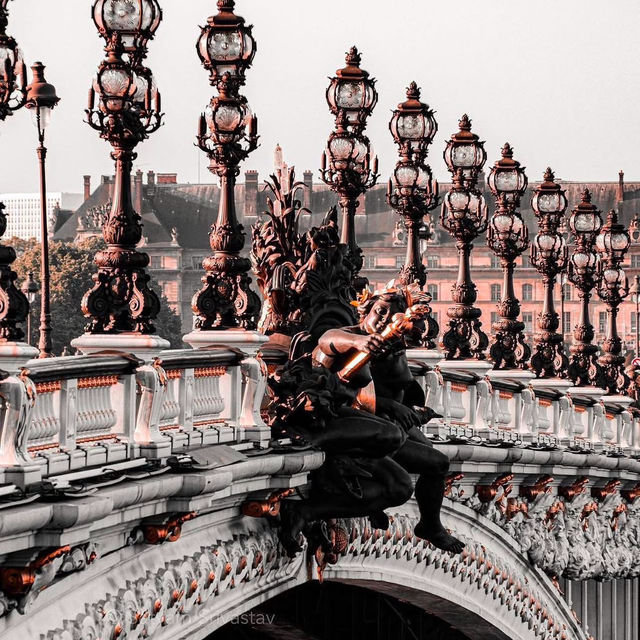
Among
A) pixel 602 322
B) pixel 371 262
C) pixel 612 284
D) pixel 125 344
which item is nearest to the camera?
pixel 125 344

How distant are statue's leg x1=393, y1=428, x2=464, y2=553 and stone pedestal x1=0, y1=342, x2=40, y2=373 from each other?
7.93 metres

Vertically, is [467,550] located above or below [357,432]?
below

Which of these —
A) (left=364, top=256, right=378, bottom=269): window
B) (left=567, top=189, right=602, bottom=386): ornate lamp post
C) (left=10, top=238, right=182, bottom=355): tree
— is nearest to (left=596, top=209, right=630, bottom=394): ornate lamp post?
(left=567, top=189, right=602, bottom=386): ornate lamp post

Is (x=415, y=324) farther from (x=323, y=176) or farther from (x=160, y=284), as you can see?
(x=160, y=284)

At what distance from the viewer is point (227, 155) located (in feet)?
77.6

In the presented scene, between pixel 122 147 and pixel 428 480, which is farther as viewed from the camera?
pixel 428 480

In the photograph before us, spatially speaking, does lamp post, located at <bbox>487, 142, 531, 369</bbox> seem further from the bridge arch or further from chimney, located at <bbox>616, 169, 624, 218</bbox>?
chimney, located at <bbox>616, 169, 624, 218</bbox>

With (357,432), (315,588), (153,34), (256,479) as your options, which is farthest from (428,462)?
(315,588)

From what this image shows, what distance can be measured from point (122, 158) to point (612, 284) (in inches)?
1129

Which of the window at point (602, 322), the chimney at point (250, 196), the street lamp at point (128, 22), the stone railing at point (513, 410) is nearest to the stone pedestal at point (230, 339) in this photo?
the street lamp at point (128, 22)

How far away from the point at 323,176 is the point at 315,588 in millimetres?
8243

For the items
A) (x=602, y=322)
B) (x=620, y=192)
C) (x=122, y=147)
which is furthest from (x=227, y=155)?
(x=602, y=322)

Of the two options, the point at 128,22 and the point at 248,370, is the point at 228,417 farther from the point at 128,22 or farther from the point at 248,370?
the point at 128,22

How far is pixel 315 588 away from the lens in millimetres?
35594
